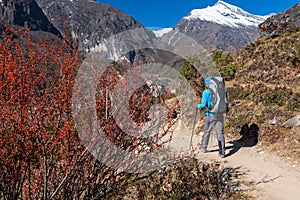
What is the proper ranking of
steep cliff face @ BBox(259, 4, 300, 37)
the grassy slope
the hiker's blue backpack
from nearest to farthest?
the hiker's blue backpack < the grassy slope < steep cliff face @ BBox(259, 4, 300, 37)

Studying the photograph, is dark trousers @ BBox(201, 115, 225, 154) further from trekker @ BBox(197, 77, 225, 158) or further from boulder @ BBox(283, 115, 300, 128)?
boulder @ BBox(283, 115, 300, 128)

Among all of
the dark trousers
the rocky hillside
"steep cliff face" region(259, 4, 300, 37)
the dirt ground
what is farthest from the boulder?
"steep cliff face" region(259, 4, 300, 37)

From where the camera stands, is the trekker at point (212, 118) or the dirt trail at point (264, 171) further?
the trekker at point (212, 118)

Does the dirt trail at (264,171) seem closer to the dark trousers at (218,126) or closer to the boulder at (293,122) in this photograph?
the dark trousers at (218,126)

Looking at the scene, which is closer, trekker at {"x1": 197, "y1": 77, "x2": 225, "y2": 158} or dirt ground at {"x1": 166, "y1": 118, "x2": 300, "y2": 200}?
dirt ground at {"x1": 166, "y1": 118, "x2": 300, "y2": 200}

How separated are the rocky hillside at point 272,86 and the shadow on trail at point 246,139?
0.16 m

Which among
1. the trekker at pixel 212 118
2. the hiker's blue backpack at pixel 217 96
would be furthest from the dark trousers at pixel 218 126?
the hiker's blue backpack at pixel 217 96

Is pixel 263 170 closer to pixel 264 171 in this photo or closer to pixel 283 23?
pixel 264 171

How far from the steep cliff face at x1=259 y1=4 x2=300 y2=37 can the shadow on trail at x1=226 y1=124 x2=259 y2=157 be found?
12732mm

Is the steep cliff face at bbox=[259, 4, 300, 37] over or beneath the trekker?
over

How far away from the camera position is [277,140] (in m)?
7.31

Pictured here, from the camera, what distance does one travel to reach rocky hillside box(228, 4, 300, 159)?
761 centimetres

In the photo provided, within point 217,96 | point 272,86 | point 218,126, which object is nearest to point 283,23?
point 272,86

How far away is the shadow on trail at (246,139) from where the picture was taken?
7.65m
